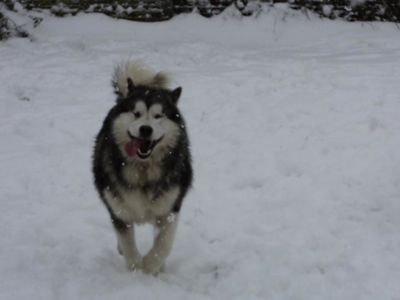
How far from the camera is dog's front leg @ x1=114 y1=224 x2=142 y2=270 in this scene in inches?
110

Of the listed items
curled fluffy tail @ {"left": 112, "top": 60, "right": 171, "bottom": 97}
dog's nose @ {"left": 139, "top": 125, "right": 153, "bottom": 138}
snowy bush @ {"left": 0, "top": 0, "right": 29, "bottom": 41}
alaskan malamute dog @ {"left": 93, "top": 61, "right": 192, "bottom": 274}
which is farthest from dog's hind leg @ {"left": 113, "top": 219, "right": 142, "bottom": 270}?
snowy bush @ {"left": 0, "top": 0, "right": 29, "bottom": 41}

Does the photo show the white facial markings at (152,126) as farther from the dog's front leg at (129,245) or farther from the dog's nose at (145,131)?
the dog's front leg at (129,245)

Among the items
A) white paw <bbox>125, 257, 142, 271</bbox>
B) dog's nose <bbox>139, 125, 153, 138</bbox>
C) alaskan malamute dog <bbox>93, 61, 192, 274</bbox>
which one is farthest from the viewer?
white paw <bbox>125, 257, 142, 271</bbox>

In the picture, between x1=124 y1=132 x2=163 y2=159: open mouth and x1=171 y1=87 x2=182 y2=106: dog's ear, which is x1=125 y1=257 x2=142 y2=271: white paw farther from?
x1=171 y1=87 x2=182 y2=106: dog's ear

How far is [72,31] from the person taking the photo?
826 centimetres

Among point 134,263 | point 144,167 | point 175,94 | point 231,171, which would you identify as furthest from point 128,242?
point 231,171

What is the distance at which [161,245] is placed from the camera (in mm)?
2877

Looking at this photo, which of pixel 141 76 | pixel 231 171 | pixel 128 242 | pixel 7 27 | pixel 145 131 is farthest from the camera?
pixel 7 27

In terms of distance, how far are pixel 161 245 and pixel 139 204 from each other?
43 centimetres

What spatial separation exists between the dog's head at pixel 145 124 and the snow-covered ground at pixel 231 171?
1050 mm

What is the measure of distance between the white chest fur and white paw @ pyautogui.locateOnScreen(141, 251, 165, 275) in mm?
297

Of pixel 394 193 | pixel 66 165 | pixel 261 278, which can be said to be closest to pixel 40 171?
pixel 66 165

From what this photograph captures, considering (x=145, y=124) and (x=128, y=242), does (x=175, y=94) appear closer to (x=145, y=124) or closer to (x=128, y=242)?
(x=145, y=124)

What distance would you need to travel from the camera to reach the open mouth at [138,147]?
2480mm
